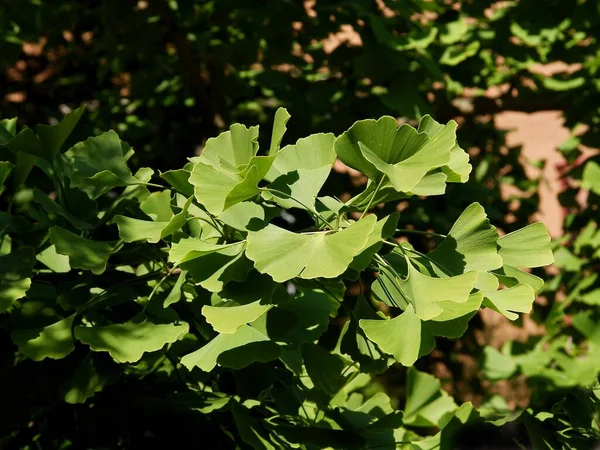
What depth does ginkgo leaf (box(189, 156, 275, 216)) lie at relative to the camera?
73 cm

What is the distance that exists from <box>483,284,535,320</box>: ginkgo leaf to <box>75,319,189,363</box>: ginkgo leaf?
0.31 metres

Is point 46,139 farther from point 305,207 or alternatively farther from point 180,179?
point 305,207

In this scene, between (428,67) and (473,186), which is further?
(473,186)

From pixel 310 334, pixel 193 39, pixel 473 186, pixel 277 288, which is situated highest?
pixel 277 288

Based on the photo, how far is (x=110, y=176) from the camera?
90 centimetres

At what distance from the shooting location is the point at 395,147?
0.74 meters

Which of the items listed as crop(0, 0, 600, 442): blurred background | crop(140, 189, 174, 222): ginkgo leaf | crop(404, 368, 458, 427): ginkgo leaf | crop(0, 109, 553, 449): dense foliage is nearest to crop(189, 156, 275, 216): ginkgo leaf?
crop(0, 109, 553, 449): dense foliage

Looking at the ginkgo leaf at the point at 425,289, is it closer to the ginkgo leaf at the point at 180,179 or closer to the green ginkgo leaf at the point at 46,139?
the ginkgo leaf at the point at 180,179

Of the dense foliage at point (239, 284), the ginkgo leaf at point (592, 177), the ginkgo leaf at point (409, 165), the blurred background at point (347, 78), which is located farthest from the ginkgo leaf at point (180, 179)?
the ginkgo leaf at point (592, 177)

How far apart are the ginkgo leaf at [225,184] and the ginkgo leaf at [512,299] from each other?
9.3 inches

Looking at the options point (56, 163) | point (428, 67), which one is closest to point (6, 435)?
point (56, 163)

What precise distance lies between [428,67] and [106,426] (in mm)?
1115

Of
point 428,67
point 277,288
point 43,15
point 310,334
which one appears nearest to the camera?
point 277,288

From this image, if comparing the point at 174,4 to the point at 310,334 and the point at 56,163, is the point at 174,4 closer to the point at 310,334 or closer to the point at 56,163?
the point at 56,163
